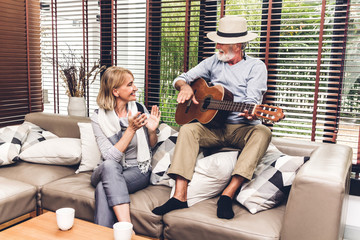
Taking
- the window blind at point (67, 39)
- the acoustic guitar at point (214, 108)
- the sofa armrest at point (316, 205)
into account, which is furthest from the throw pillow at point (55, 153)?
the sofa armrest at point (316, 205)

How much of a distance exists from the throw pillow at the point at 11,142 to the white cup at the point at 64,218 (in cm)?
132

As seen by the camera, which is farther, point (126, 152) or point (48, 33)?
point (48, 33)

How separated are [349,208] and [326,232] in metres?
1.03

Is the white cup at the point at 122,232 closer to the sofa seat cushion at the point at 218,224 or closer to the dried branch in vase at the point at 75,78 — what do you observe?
the sofa seat cushion at the point at 218,224

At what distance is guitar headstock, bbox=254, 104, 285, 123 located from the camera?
6.02 feet

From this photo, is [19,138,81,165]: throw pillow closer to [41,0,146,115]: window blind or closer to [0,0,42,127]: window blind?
[41,0,146,115]: window blind

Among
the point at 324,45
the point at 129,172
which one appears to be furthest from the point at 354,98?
the point at 129,172

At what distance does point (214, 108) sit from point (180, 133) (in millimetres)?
279

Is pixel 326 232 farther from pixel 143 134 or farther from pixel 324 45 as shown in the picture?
pixel 324 45

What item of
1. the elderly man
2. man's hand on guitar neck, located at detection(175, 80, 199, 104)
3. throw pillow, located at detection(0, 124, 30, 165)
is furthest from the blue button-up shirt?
throw pillow, located at detection(0, 124, 30, 165)

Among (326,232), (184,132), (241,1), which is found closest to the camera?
(326,232)

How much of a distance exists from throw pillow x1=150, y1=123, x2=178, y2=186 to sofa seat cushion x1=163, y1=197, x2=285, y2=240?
0.42m

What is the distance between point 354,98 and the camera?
243 cm

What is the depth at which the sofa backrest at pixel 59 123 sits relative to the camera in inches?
112
